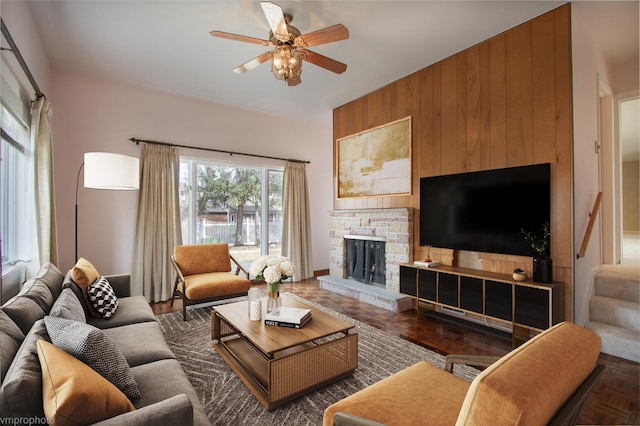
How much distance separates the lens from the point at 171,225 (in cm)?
438

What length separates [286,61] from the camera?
254cm

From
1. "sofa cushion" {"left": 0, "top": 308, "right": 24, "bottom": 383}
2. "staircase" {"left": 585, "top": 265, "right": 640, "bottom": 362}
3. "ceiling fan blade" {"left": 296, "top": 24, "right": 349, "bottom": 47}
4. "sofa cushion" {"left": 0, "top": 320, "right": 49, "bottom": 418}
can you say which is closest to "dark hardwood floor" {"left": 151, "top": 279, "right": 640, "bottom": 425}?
"staircase" {"left": 585, "top": 265, "right": 640, "bottom": 362}

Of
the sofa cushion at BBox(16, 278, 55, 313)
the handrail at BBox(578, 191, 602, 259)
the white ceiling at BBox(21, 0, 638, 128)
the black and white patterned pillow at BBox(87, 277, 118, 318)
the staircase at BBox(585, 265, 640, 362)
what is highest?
the white ceiling at BBox(21, 0, 638, 128)

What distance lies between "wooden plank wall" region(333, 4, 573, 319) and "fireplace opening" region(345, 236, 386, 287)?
682 mm

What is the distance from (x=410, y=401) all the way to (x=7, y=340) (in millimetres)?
1722

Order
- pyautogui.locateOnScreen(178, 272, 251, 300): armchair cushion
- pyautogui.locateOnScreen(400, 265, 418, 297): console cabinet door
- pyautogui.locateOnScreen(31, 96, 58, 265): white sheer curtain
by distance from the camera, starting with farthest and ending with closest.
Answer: pyautogui.locateOnScreen(400, 265, 418, 297): console cabinet door, pyautogui.locateOnScreen(178, 272, 251, 300): armchair cushion, pyautogui.locateOnScreen(31, 96, 58, 265): white sheer curtain

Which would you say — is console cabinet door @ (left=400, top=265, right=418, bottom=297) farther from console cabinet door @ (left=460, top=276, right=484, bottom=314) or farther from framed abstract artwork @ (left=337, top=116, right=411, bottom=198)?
framed abstract artwork @ (left=337, top=116, right=411, bottom=198)

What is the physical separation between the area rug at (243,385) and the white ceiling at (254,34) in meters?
3.03

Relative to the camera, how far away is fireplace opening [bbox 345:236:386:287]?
14.6 ft

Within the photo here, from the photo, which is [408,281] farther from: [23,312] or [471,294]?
[23,312]

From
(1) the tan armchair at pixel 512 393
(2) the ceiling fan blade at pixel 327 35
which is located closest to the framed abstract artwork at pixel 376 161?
(2) the ceiling fan blade at pixel 327 35

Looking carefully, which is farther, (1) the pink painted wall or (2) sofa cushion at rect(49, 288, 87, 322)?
(1) the pink painted wall

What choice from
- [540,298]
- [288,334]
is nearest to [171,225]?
[288,334]

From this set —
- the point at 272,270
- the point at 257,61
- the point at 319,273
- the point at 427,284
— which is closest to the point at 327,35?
the point at 257,61
